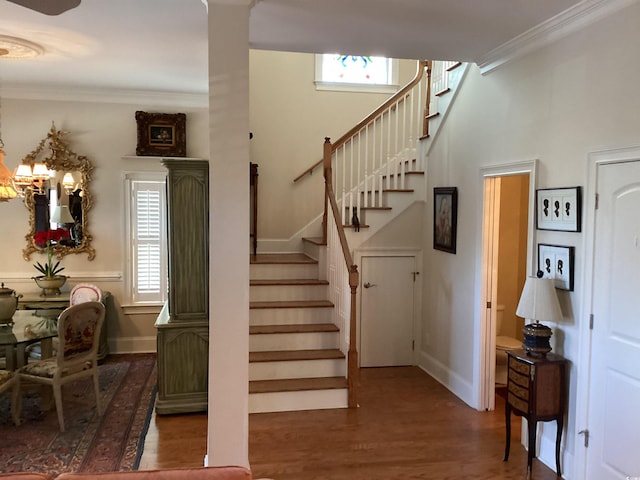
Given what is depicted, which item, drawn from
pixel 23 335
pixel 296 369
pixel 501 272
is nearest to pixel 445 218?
pixel 501 272

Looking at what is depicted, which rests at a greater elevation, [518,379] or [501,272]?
[501,272]

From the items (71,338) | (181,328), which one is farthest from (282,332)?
(71,338)

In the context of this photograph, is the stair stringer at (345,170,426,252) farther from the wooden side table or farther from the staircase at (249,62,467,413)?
the wooden side table

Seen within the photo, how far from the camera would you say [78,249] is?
5785mm

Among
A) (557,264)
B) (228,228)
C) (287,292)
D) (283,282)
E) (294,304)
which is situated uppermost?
(228,228)

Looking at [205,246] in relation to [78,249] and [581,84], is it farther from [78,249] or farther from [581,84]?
[581,84]

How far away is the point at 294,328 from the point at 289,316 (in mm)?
187

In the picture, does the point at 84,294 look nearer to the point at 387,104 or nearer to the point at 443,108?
the point at 387,104

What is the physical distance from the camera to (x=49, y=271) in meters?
5.49

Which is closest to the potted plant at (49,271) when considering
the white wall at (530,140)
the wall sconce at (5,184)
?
the wall sconce at (5,184)

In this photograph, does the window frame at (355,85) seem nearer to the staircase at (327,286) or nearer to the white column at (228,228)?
the staircase at (327,286)

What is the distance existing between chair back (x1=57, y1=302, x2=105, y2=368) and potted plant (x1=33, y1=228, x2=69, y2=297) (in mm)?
1656

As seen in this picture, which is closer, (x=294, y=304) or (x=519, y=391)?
(x=519, y=391)

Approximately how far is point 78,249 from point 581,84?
17.4ft
